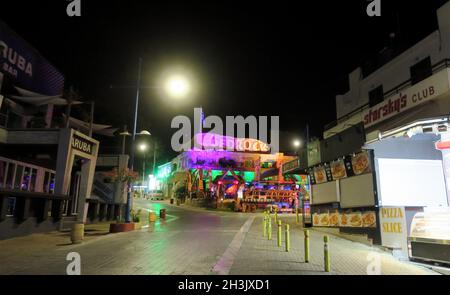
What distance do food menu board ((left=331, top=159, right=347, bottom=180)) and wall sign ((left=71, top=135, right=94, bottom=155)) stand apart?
15193 millimetres

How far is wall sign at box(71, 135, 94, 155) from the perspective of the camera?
62.3 ft

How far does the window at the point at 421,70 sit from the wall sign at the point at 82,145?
730 inches

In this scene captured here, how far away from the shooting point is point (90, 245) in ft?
40.3

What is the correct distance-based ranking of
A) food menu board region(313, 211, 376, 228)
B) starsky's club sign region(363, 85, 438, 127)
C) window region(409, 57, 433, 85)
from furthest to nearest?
window region(409, 57, 433, 85) → food menu board region(313, 211, 376, 228) → starsky's club sign region(363, 85, 438, 127)

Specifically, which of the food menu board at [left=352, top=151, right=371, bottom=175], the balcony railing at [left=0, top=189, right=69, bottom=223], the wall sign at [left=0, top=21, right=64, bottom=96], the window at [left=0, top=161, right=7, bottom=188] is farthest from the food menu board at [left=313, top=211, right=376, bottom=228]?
the wall sign at [left=0, top=21, right=64, bottom=96]

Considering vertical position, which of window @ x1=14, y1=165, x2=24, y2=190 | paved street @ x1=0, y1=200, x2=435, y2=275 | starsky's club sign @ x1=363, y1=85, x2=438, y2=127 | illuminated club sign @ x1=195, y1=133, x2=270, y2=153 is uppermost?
illuminated club sign @ x1=195, y1=133, x2=270, y2=153

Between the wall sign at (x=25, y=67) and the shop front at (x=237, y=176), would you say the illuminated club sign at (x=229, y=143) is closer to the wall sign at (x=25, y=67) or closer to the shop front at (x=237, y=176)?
the shop front at (x=237, y=176)

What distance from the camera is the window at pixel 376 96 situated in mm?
20016

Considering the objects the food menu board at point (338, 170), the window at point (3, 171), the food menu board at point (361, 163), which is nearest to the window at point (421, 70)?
the food menu board at point (361, 163)

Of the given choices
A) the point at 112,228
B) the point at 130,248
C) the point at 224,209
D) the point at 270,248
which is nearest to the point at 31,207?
the point at 112,228

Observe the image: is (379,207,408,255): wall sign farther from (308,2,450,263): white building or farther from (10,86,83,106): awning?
(10,86,83,106): awning
